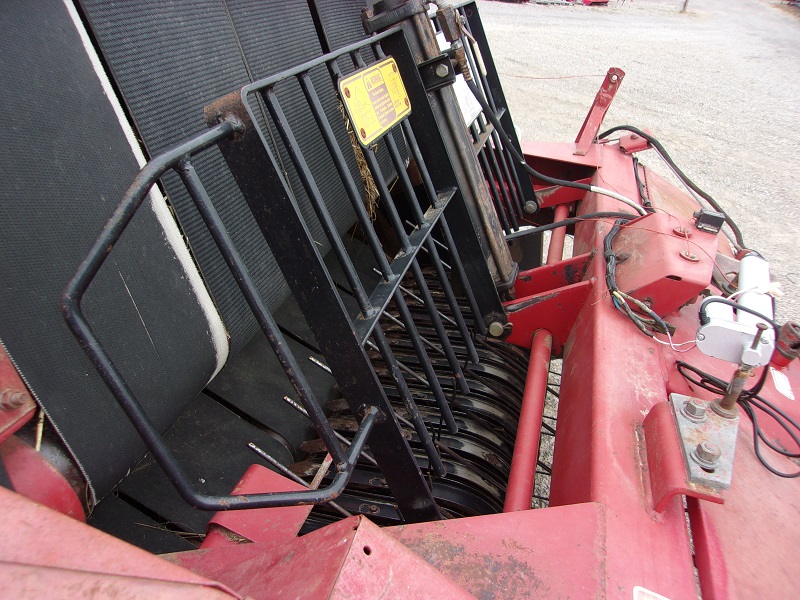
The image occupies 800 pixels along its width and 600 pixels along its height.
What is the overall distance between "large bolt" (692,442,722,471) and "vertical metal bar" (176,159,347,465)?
687mm

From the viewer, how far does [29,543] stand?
0.51 metres

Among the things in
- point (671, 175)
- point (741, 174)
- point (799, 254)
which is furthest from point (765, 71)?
point (799, 254)

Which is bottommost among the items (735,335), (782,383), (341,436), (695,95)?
(695,95)

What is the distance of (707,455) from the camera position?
1037mm

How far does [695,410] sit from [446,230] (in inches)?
36.2

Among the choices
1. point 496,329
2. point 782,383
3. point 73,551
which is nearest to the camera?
point 73,551

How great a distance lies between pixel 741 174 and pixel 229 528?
5.48 metres

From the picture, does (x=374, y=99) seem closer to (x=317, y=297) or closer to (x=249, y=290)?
(x=317, y=297)

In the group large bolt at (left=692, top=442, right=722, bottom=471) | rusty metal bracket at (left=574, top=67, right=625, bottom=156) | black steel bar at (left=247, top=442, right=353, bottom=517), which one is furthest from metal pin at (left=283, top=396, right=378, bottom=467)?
rusty metal bracket at (left=574, top=67, right=625, bottom=156)

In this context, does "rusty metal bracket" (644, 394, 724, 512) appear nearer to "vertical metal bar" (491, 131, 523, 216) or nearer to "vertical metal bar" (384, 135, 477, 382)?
"vertical metal bar" (384, 135, 477, 382)

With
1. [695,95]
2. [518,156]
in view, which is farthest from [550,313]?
[695,95]

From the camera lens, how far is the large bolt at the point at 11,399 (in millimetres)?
916

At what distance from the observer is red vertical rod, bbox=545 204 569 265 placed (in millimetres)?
2316

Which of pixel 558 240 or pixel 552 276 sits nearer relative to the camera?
pixel 552 276
